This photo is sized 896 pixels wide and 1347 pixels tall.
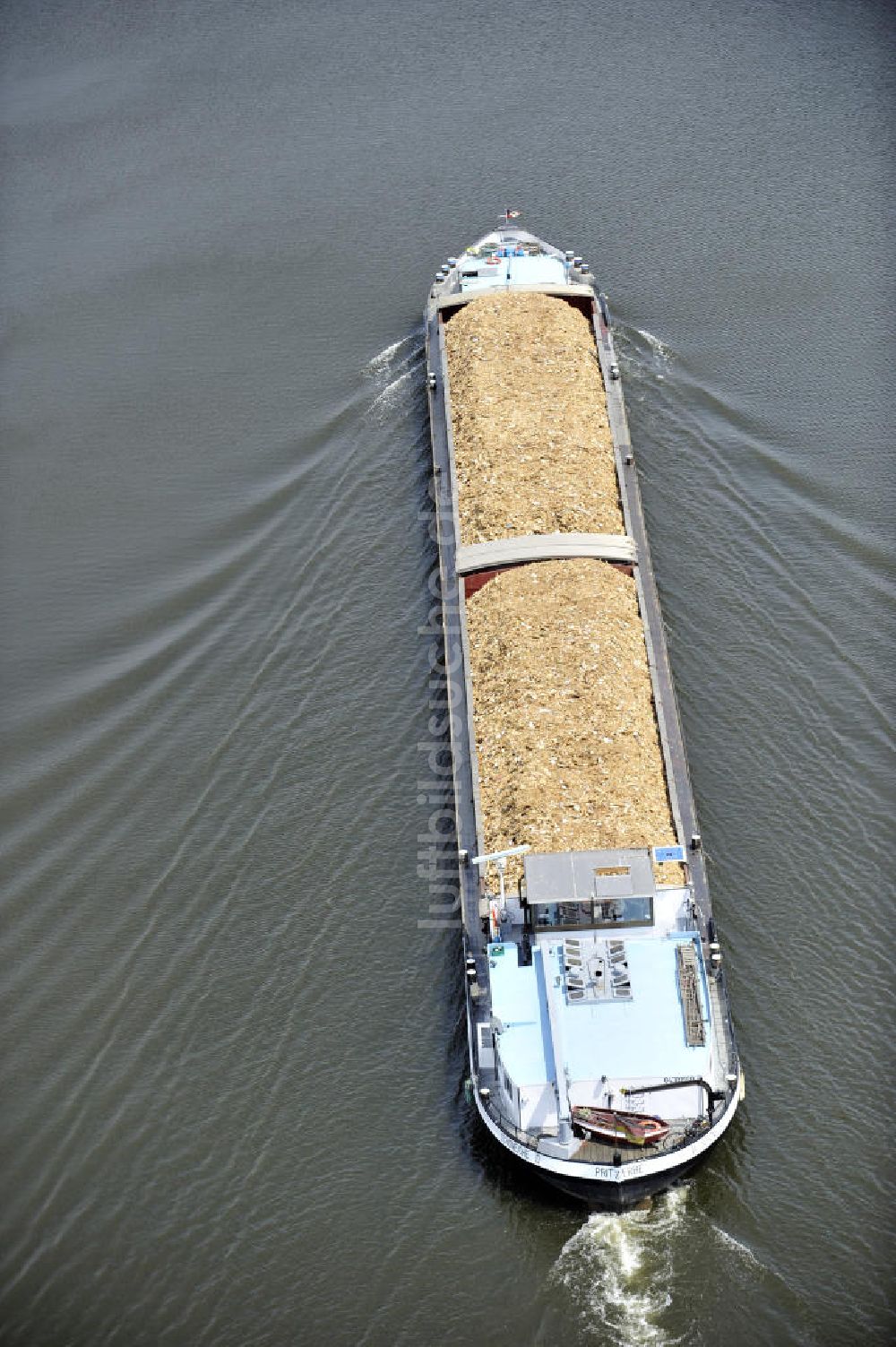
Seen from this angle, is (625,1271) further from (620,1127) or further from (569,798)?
(569,798)

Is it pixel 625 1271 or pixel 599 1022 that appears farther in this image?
pixel 599 1022

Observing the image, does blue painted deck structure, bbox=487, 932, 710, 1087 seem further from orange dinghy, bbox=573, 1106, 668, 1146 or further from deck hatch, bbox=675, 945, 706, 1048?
orange dinghy, bbox=573, 1106, 668, 1146

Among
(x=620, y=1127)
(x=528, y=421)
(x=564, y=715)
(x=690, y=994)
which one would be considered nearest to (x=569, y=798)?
(x=564, y=715)

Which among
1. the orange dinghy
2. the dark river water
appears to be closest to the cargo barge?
the orange dinghy

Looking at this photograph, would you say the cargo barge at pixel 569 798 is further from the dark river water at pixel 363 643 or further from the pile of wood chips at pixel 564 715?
the dark river water at pixel 363 643

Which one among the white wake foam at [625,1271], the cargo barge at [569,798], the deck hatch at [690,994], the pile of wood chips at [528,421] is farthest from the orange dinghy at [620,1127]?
the pile of wood chips at [528,421]

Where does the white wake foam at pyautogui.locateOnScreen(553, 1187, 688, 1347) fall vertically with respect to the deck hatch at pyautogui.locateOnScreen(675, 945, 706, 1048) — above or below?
below
